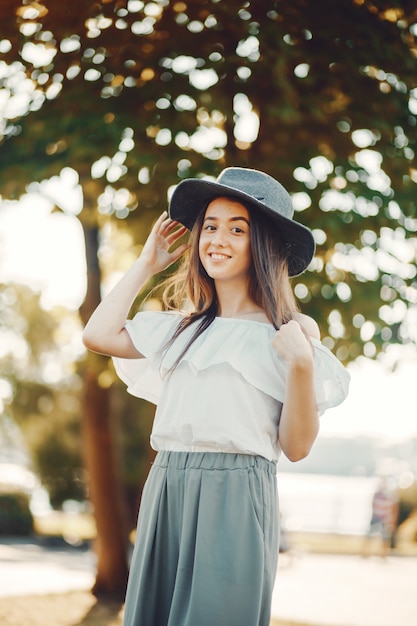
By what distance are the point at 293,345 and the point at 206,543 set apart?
0.68 metres

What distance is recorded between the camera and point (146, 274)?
129 inches

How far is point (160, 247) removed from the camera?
3352 millimetres

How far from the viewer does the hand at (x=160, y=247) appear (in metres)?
3.29

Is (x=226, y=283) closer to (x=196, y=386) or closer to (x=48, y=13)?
(x=196, y=386)

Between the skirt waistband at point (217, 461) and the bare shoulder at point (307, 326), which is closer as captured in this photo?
the skirt waistband at point (217, 461)

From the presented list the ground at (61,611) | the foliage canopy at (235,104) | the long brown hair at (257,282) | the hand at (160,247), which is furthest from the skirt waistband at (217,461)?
the ground at (61,611)

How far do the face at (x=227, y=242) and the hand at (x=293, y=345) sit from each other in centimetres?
42

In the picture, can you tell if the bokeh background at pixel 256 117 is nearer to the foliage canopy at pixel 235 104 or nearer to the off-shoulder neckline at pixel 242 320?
the foliage canopy at pixel 235 104

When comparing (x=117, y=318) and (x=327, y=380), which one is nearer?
(x=327, y=380)

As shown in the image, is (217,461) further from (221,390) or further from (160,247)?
(160,247)

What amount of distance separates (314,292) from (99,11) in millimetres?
2868

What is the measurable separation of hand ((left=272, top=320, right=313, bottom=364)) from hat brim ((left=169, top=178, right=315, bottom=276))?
1.45 ft

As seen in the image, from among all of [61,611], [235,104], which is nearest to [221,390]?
[235,104]

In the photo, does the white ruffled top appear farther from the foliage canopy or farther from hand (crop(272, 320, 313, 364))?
the foliage canopy
